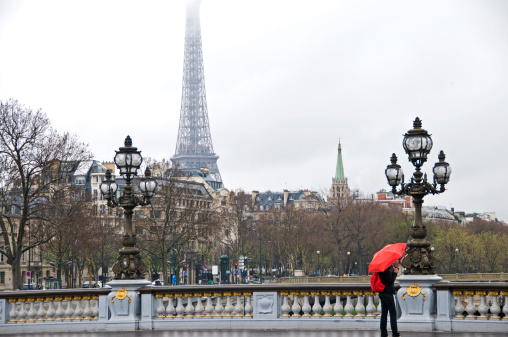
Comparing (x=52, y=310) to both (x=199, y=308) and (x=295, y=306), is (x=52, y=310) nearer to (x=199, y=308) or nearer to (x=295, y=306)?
(x=199, y=308)

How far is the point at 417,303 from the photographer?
23.0 metres

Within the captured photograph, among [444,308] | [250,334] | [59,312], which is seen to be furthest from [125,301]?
[444,308]

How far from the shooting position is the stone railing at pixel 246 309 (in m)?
22.5

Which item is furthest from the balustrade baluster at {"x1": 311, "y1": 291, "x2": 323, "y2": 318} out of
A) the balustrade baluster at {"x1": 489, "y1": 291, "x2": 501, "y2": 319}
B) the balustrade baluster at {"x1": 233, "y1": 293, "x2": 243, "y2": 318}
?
the balustrade baluster at {"x1": 489, "y1": 291, "x2": 501, "y2": 319}

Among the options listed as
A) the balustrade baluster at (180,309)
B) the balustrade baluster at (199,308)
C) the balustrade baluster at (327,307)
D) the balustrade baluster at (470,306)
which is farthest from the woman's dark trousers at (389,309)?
the balustrade baluster at (180,309)

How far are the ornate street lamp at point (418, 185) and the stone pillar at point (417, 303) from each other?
50 centimetres

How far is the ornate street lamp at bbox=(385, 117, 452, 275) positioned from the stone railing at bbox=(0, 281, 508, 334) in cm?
72

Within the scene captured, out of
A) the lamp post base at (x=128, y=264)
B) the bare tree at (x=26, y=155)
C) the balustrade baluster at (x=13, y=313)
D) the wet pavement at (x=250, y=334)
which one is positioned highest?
the bare tree at (x=26, y=155)

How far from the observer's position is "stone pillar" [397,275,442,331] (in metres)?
22.9

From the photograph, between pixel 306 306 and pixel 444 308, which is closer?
pixel 444 308

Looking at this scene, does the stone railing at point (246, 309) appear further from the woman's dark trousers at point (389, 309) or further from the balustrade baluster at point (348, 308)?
the woman's dark trousers at point (389, 309)

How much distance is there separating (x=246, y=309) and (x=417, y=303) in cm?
471

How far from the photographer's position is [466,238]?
133 meters

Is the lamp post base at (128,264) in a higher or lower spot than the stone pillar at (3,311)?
higher
